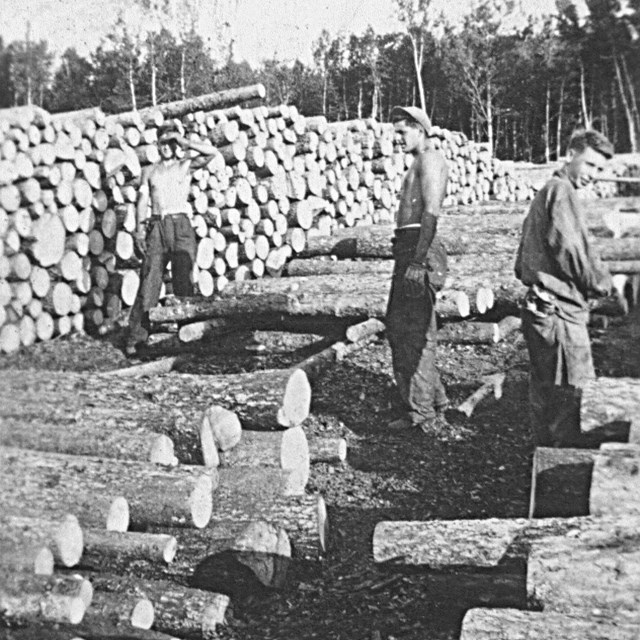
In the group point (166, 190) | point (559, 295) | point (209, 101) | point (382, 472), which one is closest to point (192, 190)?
point (166, 190)

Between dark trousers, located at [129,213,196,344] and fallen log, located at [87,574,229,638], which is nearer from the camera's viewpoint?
fallen log, located at [87,574,229,638]

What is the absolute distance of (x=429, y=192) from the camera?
3986mm

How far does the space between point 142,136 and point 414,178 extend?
2.79m

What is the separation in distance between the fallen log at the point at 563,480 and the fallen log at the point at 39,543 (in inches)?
57.0

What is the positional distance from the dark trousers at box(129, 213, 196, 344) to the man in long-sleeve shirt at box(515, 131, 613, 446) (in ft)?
9.76

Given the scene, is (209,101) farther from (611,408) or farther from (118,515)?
(611,408)

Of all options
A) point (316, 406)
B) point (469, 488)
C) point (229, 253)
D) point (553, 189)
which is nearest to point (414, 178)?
point (553, 189)

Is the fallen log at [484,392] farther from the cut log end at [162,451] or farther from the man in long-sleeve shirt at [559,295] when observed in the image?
the cut log end at [162,451]

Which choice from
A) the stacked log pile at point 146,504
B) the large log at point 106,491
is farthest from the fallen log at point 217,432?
the large log at point 106,491

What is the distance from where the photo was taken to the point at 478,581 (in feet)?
8.18

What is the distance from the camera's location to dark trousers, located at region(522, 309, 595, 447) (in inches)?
131

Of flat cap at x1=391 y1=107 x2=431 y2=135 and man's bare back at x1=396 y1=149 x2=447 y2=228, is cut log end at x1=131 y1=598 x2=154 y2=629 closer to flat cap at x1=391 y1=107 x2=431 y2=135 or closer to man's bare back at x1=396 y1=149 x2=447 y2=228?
man's bare back at x1=396 y1=149 x2=447 y2=228

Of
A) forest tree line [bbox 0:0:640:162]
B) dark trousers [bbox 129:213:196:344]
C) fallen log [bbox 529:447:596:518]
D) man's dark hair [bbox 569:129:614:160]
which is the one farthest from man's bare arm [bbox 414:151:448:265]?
dark trousers [bbox 129:213:196:344]

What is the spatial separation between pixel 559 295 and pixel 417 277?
2.87ft
